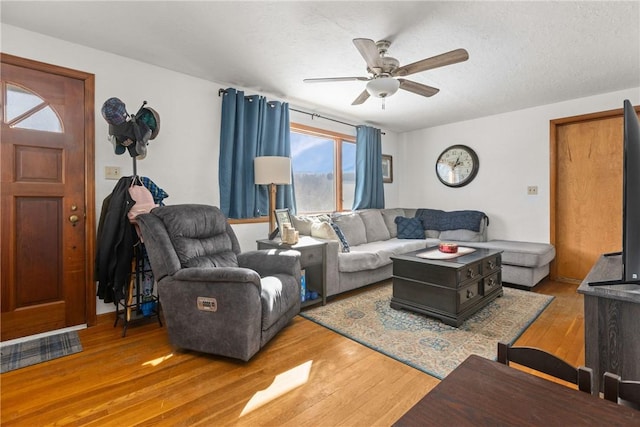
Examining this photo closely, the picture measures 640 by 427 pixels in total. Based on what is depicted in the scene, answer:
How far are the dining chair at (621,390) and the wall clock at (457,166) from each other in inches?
175

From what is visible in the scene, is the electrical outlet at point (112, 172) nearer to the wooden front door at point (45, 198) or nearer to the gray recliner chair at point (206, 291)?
the wooden front door at point (45, 198)

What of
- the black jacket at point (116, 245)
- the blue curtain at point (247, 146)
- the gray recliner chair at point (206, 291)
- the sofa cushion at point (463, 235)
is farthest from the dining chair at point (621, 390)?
the sofa cushion at point (463, 235)

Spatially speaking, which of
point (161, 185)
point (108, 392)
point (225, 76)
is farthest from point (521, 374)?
point (225, 76)

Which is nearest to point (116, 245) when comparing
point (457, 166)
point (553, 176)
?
point (457, 166)

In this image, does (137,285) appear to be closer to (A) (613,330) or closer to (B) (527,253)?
(A) (613,330)

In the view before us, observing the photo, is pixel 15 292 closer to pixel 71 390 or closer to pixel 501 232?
pixel 71 390

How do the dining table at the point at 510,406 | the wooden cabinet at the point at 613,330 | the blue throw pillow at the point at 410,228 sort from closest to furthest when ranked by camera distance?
the dining table at the point at 510,406, the wooden cabinet at the point at 613,330, the blue throw pillow at the point at 410,228

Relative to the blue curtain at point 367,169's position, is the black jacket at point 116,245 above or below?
below

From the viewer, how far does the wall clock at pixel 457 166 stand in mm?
4691

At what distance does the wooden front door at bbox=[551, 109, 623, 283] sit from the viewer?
3.59 metres

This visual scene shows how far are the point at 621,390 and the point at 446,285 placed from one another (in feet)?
6.35

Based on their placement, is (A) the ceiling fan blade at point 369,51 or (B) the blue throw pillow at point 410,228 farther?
(B) the blue throw pillow at point 410,228

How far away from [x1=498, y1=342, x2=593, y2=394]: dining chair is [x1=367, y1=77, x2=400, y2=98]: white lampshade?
1931mm

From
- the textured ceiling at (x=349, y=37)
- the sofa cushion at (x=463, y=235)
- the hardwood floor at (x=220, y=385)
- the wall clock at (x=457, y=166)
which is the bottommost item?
the hardwood floor at (x=220, y=385)
